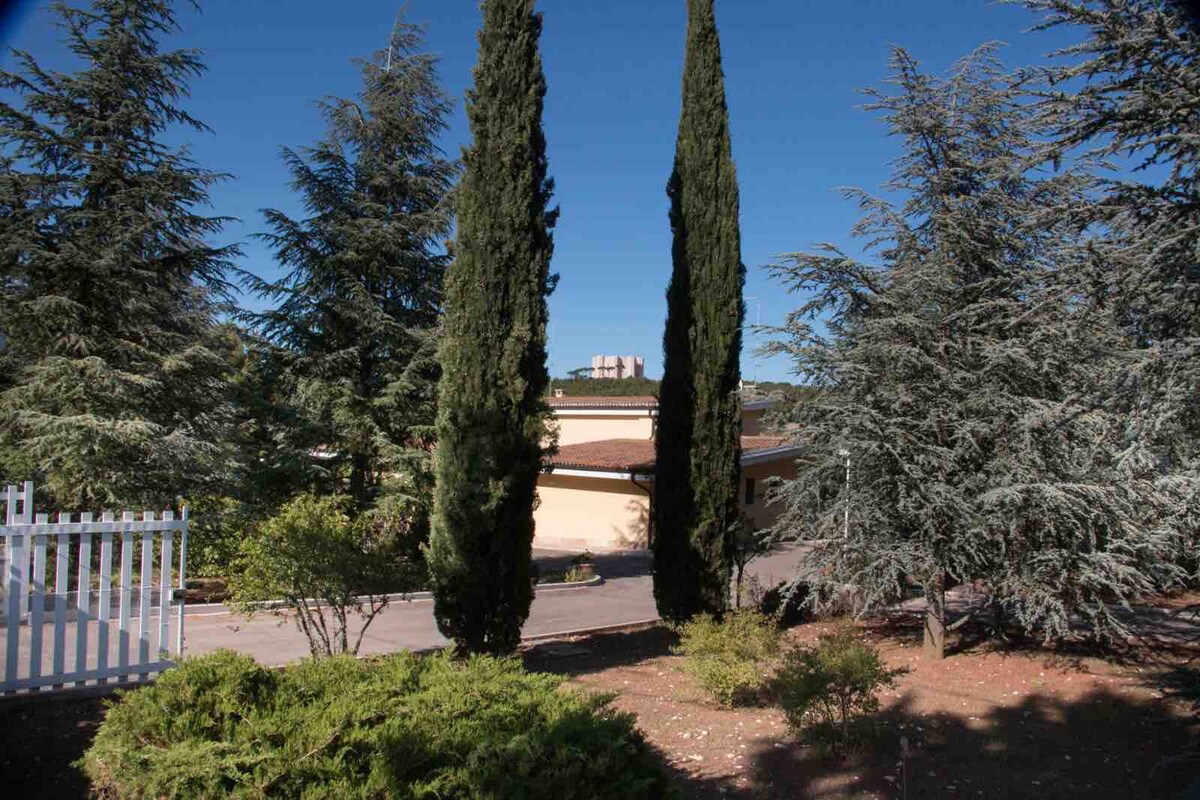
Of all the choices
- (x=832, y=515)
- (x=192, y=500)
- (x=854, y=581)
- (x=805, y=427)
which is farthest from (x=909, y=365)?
(x=192, y=500)

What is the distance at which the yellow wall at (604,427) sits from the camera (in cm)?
2927

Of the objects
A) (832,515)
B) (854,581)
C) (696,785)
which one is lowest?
(696,785)

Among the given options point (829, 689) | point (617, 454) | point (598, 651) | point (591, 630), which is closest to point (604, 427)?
point (617, 454)

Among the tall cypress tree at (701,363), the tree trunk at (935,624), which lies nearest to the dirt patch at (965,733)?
the tree trunk at (935,624)

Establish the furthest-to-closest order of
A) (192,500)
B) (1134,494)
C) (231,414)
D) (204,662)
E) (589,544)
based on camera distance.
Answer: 1. (589,544)
2. (231,414)
3. (192,500)
4. (1134,494)
5. (204,662)

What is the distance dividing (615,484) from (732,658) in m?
18.5

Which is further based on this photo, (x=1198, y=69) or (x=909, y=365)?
(x=909, y=365)

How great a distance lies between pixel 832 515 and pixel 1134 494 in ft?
9.93

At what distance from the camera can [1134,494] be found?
7391mm

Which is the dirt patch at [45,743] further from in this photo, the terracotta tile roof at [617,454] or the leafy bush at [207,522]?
the terracotta tile roof at [617,454]

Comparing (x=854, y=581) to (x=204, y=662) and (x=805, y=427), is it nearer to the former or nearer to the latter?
(x=805, y=427)

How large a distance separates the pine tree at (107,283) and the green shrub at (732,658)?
9.46 m

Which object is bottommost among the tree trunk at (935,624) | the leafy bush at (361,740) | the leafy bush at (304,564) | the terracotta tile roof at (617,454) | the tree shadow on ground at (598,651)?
the tree shadow on ground at (598,651)

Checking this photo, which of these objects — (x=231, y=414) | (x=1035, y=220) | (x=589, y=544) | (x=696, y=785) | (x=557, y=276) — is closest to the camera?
(x=696, y=785)
